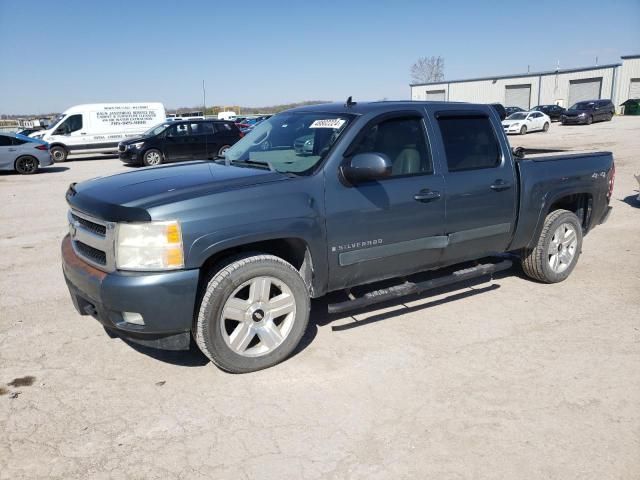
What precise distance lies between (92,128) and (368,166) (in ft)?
72.9

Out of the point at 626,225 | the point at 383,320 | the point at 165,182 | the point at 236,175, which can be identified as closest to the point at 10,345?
the point at 165,182

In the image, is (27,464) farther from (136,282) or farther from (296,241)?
(296,241)

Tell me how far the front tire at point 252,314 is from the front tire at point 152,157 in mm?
15887

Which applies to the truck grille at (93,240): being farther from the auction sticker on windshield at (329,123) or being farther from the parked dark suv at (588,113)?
the parked dark suv at (588,113)

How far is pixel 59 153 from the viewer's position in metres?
22.2

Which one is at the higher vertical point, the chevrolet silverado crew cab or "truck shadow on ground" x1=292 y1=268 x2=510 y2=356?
the chevrolet silverado crew cab

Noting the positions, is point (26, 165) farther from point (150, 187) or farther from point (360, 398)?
point (360, 398)

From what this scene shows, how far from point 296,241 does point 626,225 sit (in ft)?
21.8

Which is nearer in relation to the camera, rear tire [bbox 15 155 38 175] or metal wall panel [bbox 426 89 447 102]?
rear tire [bbox 15 155 38 175]

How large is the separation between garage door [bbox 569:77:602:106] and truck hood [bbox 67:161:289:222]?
5862cm

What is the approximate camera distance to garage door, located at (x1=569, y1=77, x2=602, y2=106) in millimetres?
53312

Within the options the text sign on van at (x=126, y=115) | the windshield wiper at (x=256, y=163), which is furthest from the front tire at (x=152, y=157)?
the windshield wiper at (x=256, y=163)

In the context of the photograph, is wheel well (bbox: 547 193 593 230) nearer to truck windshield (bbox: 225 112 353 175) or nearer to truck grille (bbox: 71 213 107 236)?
truck windshield (bbox: 225 112 353 175)

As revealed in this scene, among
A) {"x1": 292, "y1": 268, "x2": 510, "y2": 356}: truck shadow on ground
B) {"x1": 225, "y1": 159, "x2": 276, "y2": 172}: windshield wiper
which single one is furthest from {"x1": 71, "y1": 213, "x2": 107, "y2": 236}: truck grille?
{"x1": 292, "y1": 268, "x2": 510, "y2": 356}: truck shadow on ground
